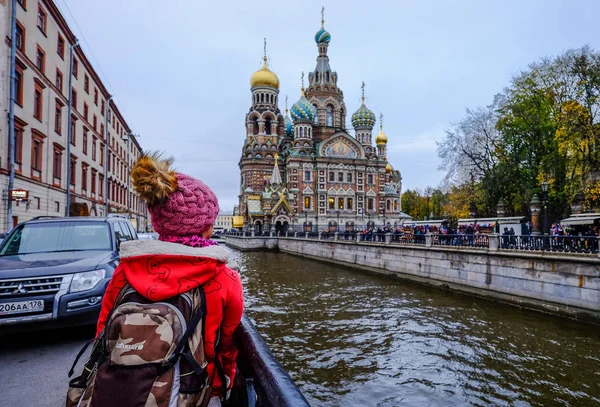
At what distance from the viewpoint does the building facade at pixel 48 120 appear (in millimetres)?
16375

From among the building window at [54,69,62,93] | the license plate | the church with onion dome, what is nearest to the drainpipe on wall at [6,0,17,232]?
the building window at [54,69,62,93]

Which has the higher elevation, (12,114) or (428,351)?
(12,114)

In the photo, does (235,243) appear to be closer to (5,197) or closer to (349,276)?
(349,276)

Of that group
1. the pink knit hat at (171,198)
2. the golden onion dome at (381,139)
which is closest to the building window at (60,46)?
the pink knit hat at (171,198)

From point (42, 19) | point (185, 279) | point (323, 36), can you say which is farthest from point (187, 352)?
point (323, 36)

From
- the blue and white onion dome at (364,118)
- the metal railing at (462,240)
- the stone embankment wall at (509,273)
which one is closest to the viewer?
the stone embankment wall at (509,273)

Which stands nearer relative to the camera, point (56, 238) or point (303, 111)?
point (56, 238)

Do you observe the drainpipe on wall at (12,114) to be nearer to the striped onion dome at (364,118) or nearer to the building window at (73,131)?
the building window at (73,131)

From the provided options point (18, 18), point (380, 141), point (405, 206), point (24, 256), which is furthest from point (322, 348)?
point (405, 206)

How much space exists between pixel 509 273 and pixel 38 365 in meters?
14.7

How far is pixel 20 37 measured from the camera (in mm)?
17219

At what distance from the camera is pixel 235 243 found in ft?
171

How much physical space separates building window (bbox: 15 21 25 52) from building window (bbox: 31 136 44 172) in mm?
4040

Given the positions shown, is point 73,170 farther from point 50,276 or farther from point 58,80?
point 50,276
